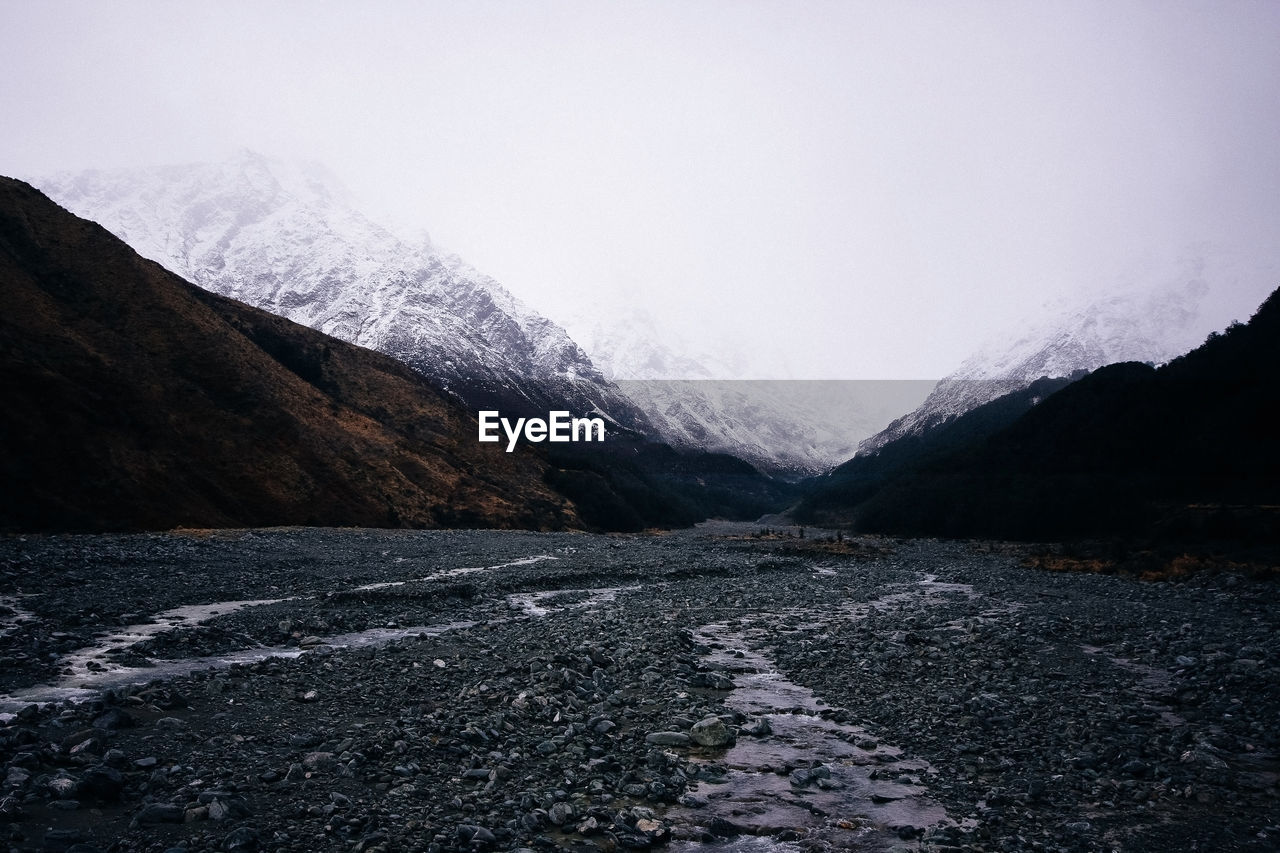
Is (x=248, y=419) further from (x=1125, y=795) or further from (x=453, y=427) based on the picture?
(x=1125, y=795)

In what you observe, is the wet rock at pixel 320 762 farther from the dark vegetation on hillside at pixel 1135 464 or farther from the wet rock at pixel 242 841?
the dark vegetation on hillside at pixel 1135 464

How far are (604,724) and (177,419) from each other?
61.5 metres

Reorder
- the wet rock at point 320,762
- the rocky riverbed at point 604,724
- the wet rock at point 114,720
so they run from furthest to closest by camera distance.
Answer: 1. the wet rock at point 114,720
2. the wet rock at point 320,762
3. the rocky riverbed at point 604,724

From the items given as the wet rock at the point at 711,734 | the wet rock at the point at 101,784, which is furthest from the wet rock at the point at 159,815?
the wet rock at the point at 711,734

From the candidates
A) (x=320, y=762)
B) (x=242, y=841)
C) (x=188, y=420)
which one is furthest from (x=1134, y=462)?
(x=188, y=420)

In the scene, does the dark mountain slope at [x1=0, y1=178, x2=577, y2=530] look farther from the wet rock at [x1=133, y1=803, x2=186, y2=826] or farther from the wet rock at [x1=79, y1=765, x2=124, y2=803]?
the wet rock at [x1=133, y1=803, x2=186, y2=826]

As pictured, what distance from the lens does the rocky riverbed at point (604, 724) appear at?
8773 mm

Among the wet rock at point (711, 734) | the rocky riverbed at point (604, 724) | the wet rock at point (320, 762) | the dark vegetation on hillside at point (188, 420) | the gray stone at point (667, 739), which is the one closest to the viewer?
the rocky riverbed at point (604, 724)

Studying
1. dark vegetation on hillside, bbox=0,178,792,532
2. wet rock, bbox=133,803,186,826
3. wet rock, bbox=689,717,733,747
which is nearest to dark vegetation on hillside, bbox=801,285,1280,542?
wet rock, bbox=689,717,733,747

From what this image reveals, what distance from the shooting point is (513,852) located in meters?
7.99

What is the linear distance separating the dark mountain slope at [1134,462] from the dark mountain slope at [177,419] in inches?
2356

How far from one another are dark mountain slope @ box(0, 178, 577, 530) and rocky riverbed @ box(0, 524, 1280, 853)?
20689 mm

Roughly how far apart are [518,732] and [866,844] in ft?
19.8

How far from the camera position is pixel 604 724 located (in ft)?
41.9
